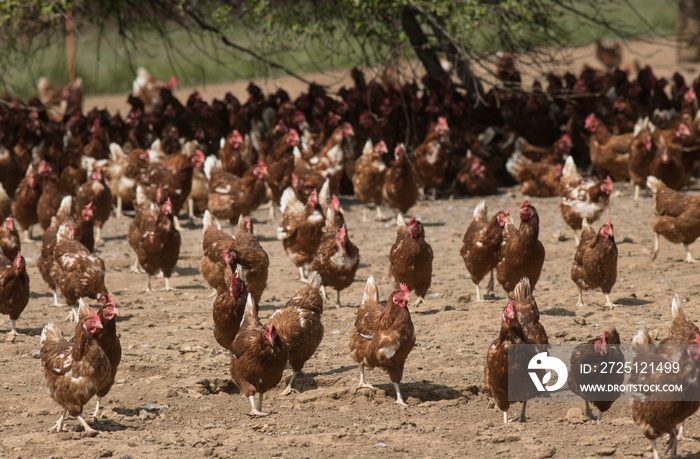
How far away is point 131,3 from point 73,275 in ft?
25.1

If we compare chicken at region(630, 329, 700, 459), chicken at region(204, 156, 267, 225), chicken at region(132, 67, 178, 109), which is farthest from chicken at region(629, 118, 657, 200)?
chicken at region(132, 67, 178, 109)

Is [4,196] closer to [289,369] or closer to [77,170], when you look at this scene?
[77,170]

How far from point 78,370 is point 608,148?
973 centimetres

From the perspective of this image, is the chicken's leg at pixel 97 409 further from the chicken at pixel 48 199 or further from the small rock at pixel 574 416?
the chicken at pixel 48 199

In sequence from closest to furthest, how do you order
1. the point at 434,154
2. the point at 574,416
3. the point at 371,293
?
the point at 574,416 → the point at 371,293 → the point at 434,154

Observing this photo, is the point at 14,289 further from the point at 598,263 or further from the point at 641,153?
the point at 641,153

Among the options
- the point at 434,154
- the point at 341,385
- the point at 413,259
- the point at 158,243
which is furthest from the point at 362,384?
the point at 434,154

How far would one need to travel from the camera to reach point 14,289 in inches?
302

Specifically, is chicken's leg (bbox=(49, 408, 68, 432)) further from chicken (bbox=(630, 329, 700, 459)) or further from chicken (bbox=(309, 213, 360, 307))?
chicken (bbox=(630, 329, 700, 459))

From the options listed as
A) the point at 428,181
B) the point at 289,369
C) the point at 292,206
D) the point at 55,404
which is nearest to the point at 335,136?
the point at 428,181

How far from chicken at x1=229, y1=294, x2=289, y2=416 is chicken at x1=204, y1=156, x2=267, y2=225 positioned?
5231 millimetres

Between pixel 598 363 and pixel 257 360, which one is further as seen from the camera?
pixel 257 360

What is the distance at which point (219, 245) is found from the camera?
8.53m

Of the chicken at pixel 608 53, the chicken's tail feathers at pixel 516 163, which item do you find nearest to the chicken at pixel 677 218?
the chicken's tail feathers at pixel 516 163
